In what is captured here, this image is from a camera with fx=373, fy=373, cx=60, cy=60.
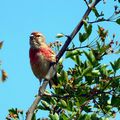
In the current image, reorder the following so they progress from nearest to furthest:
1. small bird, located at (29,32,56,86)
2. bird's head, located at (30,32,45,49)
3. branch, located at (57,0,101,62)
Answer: branch, located at (57,0,101,62) < small bird, located at (29,32,56,86) < bird's head, located at (30,32,45,49)

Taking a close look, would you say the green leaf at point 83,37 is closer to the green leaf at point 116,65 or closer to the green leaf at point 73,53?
the green leaf at point 73,53

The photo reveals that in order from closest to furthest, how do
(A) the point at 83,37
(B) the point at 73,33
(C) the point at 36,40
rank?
1. (B) the point at 73,33
2. (A) the point at 83,37
3. (C) the point at 36,40

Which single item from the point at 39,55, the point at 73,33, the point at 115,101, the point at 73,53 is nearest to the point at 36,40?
the point at 39,55

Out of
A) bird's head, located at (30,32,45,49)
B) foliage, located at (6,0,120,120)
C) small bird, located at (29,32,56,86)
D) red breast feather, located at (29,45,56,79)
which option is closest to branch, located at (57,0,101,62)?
foliage, located at (6,0,120,120)

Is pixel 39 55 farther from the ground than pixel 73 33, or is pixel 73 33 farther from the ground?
pixel 39 55

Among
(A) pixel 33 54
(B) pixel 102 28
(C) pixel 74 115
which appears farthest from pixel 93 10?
(A) pixel 33 54

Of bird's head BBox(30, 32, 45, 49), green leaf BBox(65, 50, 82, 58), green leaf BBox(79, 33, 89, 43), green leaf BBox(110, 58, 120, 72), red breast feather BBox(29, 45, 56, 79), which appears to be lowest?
green leaf BBox(110, 58, 120, 72)

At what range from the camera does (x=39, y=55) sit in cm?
587

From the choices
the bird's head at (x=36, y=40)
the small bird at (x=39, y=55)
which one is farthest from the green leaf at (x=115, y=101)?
the bird's head at (x=36, y=40)

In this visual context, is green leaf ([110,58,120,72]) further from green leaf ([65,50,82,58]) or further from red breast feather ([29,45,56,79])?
red breast feather ([29,45,56,79])

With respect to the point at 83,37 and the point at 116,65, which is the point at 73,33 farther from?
the point at 116,65

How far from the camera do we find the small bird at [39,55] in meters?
5.65

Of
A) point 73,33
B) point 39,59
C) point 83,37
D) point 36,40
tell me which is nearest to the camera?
point 73,33

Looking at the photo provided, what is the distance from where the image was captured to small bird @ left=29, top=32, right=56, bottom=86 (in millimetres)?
5648
